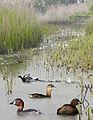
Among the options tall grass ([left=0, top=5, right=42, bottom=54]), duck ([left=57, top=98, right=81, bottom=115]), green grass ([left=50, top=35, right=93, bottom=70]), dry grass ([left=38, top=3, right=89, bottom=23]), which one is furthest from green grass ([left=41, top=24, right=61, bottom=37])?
duck ([left=57, top=98, right=81, bottom=115])

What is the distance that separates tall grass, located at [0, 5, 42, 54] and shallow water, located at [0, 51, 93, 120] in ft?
3.95

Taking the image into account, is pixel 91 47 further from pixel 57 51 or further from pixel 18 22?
pixel 18 22

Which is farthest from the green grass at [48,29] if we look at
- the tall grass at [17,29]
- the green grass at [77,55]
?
the green grass at [77,55]

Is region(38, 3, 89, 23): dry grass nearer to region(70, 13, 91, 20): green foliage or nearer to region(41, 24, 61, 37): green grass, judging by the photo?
region(70, 13, 91, 20): green foliage

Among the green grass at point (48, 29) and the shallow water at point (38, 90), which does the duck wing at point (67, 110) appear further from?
the green grass at point (48, 29)

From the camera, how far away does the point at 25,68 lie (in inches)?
423

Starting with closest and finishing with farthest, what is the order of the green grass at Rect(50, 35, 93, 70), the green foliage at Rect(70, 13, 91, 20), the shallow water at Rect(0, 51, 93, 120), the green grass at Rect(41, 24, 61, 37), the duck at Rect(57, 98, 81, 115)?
the duck at Rect(57, 98, 81, 115), the shallow water at Rect(0, 51, 93, 120), the green grass at Rect(50, 35, 93, 70), the green grass at Rect(41, 24, 61, 37), the green foliage at Rect(70, 13, 91, 20)

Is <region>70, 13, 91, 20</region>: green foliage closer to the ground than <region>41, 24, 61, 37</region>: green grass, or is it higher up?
higher up

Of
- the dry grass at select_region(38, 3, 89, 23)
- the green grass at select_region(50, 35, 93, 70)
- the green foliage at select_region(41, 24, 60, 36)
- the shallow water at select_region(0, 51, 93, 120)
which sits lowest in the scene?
the shallow water at select_region(0, 51, 93, 120)

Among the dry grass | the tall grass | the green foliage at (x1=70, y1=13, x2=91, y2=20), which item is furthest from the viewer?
the green foliage at (x1=70, y1=13, x2=91, y2=20)

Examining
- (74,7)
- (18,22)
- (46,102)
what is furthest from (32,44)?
(74,7)

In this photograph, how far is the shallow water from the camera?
6555 millimetres

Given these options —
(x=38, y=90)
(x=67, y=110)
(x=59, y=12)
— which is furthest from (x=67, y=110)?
(x=59, y=12)

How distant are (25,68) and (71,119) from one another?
4485mm
